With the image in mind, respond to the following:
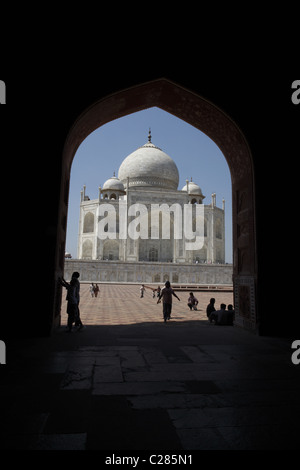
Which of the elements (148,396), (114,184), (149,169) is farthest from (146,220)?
(148,396)

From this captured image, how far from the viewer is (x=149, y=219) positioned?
1265 inches

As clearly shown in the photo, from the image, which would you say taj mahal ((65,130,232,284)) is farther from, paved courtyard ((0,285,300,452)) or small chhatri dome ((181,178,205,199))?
paved courtyard ((0,285,300,452))

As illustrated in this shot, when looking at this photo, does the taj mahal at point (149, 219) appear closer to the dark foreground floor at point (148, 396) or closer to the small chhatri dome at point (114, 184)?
the small chhatri dome at point (114, 184)

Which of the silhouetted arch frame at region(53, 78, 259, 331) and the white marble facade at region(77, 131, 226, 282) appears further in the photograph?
the white marble facade at region(77, 131, 226, 282)

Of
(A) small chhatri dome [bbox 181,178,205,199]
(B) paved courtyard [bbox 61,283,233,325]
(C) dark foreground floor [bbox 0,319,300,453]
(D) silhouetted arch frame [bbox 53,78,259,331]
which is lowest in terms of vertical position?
(B) paved courtyard [bbox 61,283,233,325]

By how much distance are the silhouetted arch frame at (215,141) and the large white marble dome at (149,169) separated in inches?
1115

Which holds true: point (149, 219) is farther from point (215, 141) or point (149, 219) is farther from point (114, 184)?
point (215, 141)

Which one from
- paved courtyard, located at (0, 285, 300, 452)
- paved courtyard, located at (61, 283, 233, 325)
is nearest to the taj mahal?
paved courtyard, located at (61, 283, 233, 325)

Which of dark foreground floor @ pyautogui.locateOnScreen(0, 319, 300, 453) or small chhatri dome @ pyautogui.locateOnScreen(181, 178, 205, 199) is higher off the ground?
small chhatri dome @ pyautogui.locateOnScreen(181, 178, 205, 199)

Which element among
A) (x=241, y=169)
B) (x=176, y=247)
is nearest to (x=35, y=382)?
(x=241, y=169)

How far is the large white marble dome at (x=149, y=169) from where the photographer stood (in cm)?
3409

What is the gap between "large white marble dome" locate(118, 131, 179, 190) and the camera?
112ft
